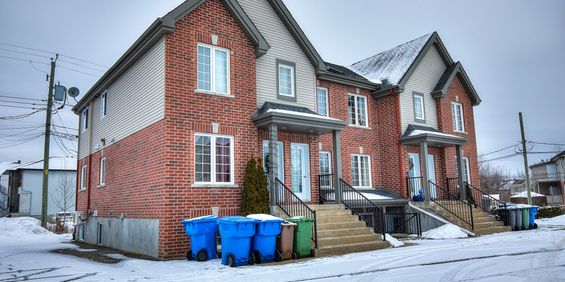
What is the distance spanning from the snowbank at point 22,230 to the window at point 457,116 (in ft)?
73.6

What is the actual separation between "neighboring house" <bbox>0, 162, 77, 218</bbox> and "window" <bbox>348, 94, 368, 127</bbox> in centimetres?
3210

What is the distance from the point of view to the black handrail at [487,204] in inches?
752

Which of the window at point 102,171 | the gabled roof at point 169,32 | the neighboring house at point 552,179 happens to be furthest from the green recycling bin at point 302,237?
the neighboring house at point 552,179

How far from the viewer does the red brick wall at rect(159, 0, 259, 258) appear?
12211mm

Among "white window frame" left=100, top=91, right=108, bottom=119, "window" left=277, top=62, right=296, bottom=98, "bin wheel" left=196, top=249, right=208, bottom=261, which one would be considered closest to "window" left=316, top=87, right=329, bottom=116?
"window" left=277, top=62, right=296, bottom=98

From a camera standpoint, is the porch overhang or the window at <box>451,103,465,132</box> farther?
the window at <box>451,103,465,132</box>

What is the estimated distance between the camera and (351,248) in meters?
12.4

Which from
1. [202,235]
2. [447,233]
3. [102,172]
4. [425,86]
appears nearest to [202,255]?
[202,235]

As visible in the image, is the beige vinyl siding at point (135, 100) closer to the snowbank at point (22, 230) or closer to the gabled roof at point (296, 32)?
the gabled roof at point (296, 32)

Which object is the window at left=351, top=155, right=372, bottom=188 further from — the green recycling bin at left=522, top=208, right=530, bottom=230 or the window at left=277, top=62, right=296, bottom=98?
the green recycling bin at left=522, top=208, right=530, bottom=230

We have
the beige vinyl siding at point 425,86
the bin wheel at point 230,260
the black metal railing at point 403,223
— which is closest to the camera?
the bin wheel at point 230,260

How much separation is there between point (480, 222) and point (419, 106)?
6381 millimetres

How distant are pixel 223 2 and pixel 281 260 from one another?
849 cm

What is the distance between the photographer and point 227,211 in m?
13.1
